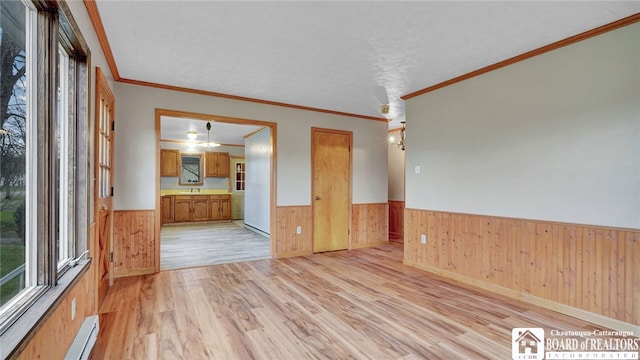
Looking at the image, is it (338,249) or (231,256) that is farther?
(338,249)

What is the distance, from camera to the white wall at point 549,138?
2.37m

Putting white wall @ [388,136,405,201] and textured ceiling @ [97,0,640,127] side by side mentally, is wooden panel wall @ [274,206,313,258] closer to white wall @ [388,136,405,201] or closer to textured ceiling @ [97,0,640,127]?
textured ceiling @ [97,0,640,127]

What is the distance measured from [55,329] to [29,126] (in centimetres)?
101

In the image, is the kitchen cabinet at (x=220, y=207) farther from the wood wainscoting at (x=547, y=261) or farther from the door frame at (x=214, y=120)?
the wood wainscoting at (x=547, y=261)

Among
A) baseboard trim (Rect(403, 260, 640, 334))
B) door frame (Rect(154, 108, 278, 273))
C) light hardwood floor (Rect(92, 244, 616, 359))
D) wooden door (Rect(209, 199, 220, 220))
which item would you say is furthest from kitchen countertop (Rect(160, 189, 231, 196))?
baseboard trim (Rect(403, 260, 640, 334))

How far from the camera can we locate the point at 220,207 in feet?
28.6

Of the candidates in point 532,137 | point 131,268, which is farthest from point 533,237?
point 131,268

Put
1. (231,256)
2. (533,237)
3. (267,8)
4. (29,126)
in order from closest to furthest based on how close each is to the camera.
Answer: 1. (29,126)
2. (267,8)
3. (533,237)
4. (231,256)

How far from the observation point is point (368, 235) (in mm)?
5551

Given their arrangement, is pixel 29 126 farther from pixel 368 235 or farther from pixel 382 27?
pixel 368 235

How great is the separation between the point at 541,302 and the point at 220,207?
7.79 meters

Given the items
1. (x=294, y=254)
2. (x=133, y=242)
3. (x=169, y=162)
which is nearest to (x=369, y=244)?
(x=294, y=254)

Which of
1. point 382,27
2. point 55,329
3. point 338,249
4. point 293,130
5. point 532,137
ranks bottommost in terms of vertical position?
point 338,249

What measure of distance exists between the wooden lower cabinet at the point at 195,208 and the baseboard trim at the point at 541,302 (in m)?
6.44
